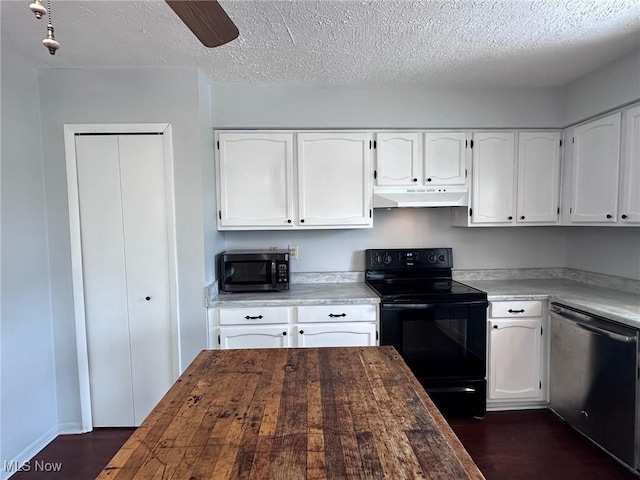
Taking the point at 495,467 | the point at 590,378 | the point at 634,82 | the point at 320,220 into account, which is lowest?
the point at 495,467

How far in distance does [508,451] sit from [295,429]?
1.89 metres

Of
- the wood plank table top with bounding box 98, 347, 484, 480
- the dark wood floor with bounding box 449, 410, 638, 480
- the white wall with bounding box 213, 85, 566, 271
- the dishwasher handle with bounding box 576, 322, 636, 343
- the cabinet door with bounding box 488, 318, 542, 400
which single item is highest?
the white wall with bounding box 213, 85, 566, 271

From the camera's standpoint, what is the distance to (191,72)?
225cm

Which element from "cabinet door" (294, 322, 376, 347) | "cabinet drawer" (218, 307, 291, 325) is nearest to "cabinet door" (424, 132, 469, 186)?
"cabinet door" (294, 322, 376, 347)

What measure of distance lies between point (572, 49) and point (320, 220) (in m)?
1.99

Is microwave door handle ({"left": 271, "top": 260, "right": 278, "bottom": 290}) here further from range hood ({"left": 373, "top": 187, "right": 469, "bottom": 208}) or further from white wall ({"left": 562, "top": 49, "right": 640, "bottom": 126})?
white wall ({"left": 562, "top": 49, "right": 640, "bottom": 126})

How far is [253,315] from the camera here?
2354 mm

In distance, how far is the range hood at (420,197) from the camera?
2604mm

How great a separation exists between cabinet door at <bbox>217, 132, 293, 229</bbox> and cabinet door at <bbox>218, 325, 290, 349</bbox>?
794mm

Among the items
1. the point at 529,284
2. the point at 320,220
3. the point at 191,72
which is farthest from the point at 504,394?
the point at 191,72

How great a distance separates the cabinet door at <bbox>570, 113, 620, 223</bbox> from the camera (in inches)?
88.5

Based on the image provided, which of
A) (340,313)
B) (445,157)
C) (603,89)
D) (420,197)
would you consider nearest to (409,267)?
(420,197)

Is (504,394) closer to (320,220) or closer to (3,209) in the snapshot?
(320,220)

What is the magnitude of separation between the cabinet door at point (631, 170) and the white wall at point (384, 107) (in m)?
0.57
